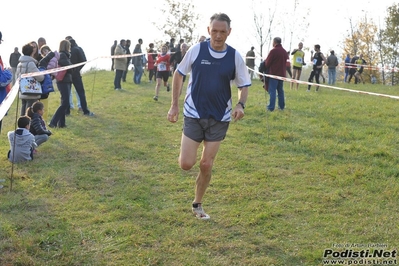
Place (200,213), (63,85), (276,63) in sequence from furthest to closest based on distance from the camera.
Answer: (276,63), (63,85), (200,213)

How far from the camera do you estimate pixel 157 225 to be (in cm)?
560

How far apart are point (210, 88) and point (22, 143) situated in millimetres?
4079

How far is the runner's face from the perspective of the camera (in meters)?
5.28

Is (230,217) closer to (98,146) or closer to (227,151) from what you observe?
(227,151)

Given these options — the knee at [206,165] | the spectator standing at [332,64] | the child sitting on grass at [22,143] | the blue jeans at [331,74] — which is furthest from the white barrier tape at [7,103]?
the blue jeans at [331,74]

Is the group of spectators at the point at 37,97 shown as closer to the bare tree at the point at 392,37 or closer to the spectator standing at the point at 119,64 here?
the spectator standing at the point at 119,64

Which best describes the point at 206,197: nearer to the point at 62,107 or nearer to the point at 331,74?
the point at 62,107

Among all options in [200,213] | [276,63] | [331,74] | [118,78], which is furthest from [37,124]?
[331,74]

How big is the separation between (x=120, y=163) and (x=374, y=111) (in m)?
7.86

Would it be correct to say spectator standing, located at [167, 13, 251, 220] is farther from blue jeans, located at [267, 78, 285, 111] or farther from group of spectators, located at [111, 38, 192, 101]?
group of spectators, located at [111, 38, 192, 101]

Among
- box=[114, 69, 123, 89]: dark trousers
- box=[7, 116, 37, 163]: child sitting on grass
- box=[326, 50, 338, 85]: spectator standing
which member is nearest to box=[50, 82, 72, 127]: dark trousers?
box=[7, 116, 37, 163]: child sitting on grass

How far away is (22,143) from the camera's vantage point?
816 cm

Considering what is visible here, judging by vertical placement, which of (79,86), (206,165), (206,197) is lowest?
(206,197)

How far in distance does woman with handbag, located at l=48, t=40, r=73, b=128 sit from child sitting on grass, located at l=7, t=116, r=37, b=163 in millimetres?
2781
